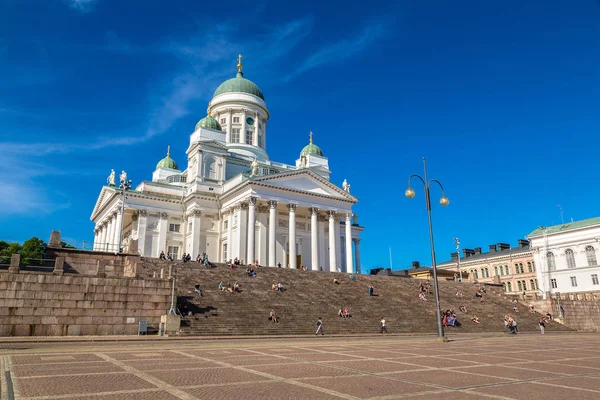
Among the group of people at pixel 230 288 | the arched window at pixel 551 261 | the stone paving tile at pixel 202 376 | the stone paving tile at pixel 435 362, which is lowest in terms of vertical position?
the stone paving tile at pixel 435 362

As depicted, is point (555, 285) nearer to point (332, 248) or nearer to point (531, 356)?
point (332, 248)

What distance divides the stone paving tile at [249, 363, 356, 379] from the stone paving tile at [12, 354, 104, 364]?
14.9 feet

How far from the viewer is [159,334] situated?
23156 millimetres

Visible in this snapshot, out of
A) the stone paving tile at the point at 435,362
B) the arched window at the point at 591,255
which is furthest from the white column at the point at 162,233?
the arched window at the point at 591,255

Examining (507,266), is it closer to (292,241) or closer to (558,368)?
(292,241)

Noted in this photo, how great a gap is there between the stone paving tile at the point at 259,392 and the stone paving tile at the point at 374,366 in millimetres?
2906

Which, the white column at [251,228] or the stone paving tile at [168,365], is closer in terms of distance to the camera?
the stone paving tile at [168,365]

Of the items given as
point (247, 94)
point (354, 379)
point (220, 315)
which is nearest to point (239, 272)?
point (220, 315)

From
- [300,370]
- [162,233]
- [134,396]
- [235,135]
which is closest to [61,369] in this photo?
[134,396]

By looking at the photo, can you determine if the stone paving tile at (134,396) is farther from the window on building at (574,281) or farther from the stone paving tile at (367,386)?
the window on building at (574,281)

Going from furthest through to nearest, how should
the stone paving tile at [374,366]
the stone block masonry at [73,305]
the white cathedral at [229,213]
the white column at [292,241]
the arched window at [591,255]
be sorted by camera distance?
the arched window at [591,255] < the white cathedral at [229,213] < the white column at [292,241] < the stone block masonry at [73,305] < the stone paving tile at [374,366]

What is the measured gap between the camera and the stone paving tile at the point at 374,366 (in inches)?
402

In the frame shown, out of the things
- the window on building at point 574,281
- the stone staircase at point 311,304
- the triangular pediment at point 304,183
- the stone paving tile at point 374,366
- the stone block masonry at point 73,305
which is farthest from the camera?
the window on building at point 574,281

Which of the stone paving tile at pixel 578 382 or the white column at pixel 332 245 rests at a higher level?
the white column at pixel 332 245
